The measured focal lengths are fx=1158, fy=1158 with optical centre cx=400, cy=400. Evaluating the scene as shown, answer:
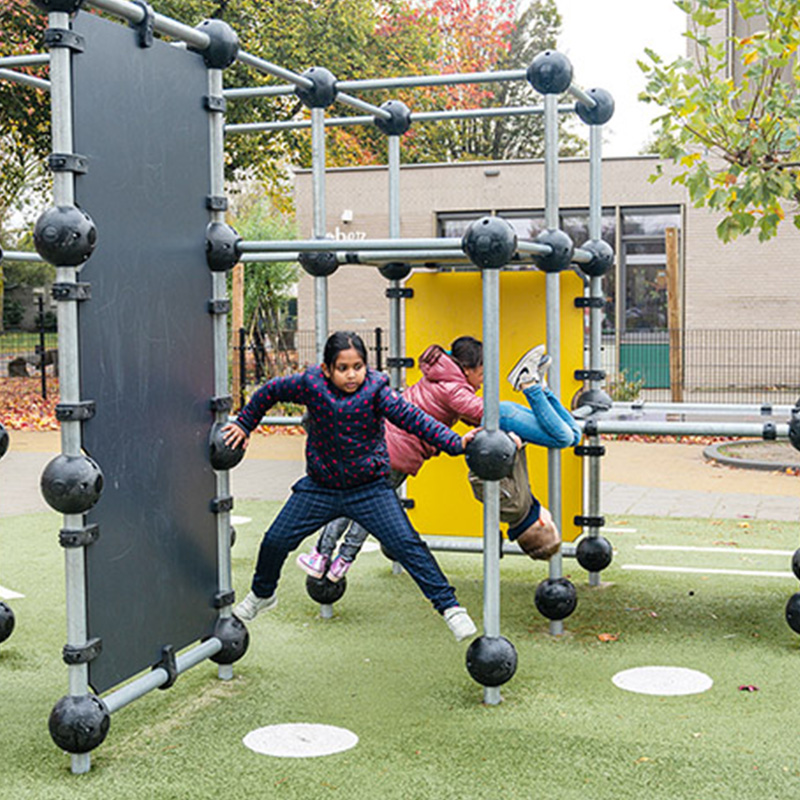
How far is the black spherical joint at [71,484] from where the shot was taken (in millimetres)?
3352

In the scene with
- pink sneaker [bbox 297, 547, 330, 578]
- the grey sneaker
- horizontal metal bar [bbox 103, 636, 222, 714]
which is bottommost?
horizontal metal bar [bbox 103, 636, 222, 714]

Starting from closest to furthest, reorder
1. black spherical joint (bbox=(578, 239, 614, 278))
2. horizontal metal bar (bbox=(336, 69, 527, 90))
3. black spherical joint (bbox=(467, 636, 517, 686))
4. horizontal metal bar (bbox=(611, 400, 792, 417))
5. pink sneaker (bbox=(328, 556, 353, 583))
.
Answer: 1. black spherical joint (bbox=(467, 636, 517, 686))
2. pink sneaker (bbox=(328, 556, 353, 583))
3. horizontal metal bar (bbox=(336, 69, 527, 90))
4. horizontal metal bar (bbox=(611, 400, 792, 417))
5. black spherical joint (bbox=(578, 239, 614, 278))

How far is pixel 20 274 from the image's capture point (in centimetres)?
5103

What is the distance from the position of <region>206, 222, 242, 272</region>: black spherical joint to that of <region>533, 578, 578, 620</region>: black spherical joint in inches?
77.6

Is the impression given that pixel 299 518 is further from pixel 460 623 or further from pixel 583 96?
pixel 583 96

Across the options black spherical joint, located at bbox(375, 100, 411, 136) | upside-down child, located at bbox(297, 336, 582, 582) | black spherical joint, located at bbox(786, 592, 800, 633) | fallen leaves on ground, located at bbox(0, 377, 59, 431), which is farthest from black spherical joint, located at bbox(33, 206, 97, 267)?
fallen leaves on ground, located at bbox(0, 377, 59, 431)

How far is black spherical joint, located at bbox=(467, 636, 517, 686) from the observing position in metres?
4.10

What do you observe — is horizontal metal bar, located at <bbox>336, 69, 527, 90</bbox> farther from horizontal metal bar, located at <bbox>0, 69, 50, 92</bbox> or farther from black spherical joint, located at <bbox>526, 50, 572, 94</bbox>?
horizontal metal bar, located at <bbox>0, 69, 50, 92</bbox>

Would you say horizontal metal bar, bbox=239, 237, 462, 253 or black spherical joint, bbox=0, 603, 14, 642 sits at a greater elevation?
horizontal metal bar, bbox=239, 237, 462, 253

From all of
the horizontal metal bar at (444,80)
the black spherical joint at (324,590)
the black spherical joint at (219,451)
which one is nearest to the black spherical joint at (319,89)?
the horizontal metal bar at (444,80)

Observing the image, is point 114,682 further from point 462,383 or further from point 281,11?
point 281,11

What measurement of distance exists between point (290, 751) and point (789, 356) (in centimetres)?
1576

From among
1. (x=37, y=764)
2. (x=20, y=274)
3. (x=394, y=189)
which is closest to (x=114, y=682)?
(x=37, y=764)

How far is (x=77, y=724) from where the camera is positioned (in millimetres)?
3469
